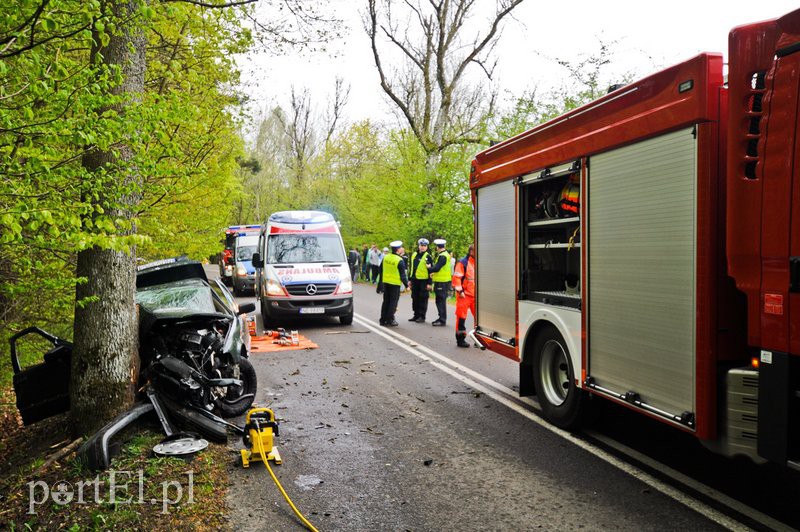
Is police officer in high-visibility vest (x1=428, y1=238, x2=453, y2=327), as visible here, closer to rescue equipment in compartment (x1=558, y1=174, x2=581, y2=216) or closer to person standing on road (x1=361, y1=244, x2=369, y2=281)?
rescue equipment in compartment (x1=558, y1=174, x2=581, y2=216)

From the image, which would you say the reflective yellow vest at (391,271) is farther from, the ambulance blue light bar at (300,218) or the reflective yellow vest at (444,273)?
the ambulance blue light bar at (300,218)

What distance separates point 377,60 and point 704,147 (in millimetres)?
25632

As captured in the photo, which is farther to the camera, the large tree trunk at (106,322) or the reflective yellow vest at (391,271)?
the reflective yellow vest at (391,271)

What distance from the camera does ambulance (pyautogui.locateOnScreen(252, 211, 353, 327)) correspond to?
12969 mm

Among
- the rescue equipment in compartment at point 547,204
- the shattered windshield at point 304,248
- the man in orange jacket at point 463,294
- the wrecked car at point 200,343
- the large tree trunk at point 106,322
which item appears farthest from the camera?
the shattered windshield at point 304,248

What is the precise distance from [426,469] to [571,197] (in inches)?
110

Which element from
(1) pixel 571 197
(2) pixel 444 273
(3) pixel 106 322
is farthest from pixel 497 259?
(2) pixel 444 273

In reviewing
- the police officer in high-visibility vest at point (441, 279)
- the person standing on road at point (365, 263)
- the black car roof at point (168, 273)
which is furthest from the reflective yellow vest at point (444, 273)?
the person standing on road at point (365, 263)

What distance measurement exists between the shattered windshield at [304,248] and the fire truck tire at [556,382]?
26.9 feet

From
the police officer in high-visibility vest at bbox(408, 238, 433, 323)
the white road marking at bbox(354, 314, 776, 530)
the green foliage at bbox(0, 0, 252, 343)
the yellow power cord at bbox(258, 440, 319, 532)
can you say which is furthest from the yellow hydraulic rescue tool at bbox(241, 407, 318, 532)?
the police officer in high-visibility vest at bbox(408, 238, 433, 323)

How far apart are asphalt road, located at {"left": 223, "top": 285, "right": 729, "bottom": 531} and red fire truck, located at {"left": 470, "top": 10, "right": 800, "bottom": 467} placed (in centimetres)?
59

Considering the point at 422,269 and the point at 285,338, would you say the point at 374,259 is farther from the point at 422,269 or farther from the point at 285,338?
the point at 285,338

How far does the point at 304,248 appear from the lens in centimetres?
1384

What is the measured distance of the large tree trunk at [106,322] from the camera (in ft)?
18.0
